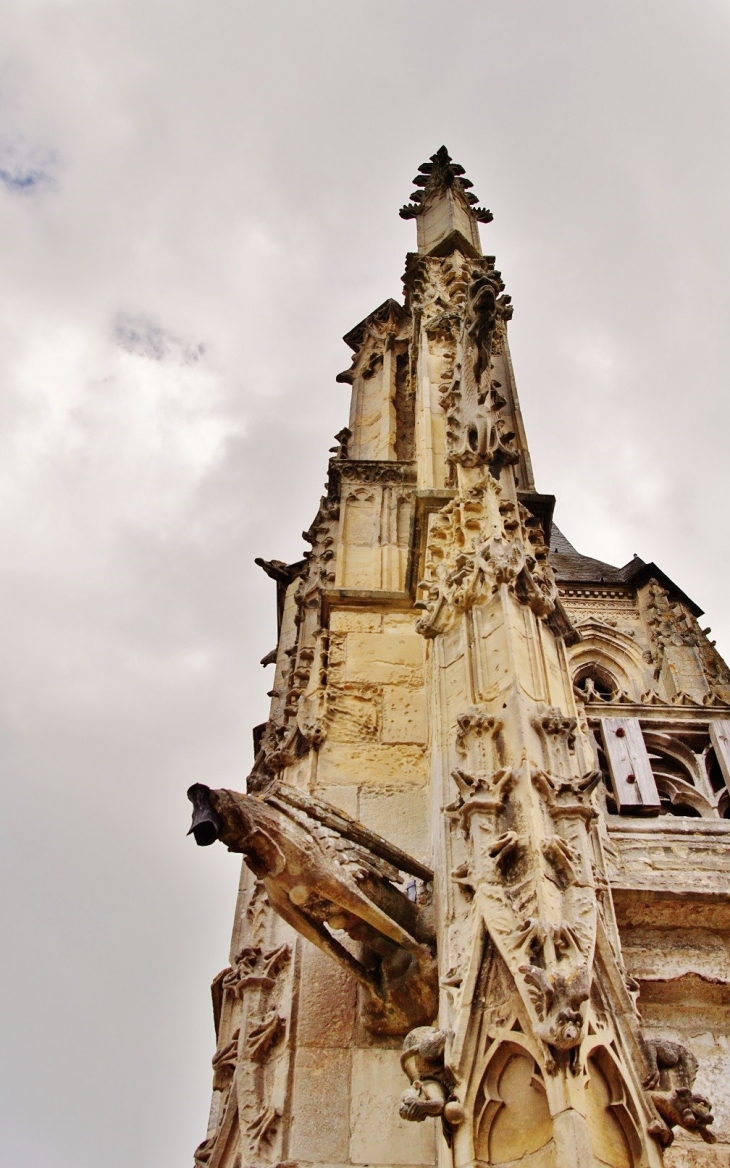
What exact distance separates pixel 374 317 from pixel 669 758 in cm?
962

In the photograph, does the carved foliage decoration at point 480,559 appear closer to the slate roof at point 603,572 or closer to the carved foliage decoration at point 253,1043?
the carved foliage decoration at point 253,1043

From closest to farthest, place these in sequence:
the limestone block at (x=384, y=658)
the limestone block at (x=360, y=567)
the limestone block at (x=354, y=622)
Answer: the limestone block at (x=384, y=658) < the limestone block at (x=354, y=622) < the limestone block at (x=360, y=567)

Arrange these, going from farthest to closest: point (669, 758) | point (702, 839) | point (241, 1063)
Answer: point (669, 758) → point (702, 839) → point (241, 1063)

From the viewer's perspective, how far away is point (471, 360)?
764 centimetres

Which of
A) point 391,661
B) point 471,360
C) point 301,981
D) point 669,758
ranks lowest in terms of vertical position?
point 301,981

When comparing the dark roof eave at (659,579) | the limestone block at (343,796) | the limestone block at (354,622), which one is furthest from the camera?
the dark roof eave at (659,579)

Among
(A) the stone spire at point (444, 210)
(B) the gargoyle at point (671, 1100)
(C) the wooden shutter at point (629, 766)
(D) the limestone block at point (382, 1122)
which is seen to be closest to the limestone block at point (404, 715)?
(C) the wooden shutter at point (629, 766)

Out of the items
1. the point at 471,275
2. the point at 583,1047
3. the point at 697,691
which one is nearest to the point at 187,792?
the point at 583,1047

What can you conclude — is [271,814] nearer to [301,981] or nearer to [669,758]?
[301,981]

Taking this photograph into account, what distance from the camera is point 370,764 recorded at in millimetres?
6504

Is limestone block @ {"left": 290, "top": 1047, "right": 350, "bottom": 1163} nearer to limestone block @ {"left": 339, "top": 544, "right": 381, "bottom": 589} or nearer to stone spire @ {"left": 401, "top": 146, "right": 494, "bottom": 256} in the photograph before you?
limestone block @ {"left": 339, "top": 544, "right": 381, "bottom": 589}

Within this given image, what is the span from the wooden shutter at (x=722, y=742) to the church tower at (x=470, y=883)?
0.07 ft

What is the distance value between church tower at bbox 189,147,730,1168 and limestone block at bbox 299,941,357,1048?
11 millimetres

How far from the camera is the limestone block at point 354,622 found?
7.77 meters
